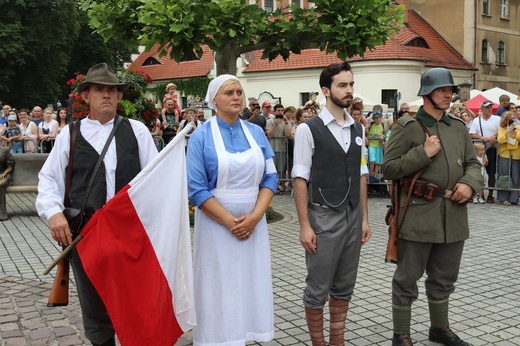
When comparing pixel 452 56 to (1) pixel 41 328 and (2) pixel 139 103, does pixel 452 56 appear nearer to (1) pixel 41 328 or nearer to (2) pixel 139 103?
(2) pixel 139 103

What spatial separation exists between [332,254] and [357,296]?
6.46ft

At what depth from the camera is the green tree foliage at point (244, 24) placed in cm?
783

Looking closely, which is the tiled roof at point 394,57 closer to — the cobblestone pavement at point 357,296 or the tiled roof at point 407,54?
the tiled roof at point 407,54

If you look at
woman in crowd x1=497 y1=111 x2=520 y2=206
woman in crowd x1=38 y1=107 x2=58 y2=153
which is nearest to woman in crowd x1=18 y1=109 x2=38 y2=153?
woman in crowd x1=38 y1=107 x2=58 y2=153

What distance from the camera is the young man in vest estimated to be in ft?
14.1

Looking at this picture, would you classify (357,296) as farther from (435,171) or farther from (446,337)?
(435,171)

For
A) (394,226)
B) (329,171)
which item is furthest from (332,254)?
(394,226)

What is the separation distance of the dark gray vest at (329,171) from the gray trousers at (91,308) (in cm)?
161

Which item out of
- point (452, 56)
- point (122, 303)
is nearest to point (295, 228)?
point (122, 303)

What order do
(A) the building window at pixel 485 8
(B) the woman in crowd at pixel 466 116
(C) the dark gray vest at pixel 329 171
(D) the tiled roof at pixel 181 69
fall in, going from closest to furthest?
(C) the dark gray vest at pixel 329 171 → (B) the woman in crowd at pixel 466 116 → (A) the building window at pixel 485 8 → (D) the tiled roof at pixel 181 69

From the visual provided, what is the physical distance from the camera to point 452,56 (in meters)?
40.5

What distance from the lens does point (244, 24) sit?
26.6 ft

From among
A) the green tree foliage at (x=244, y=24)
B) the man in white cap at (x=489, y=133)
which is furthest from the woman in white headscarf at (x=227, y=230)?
the man in white cap at (x=489, y=133)

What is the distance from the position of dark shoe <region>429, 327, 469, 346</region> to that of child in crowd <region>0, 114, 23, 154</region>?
1253 cm
